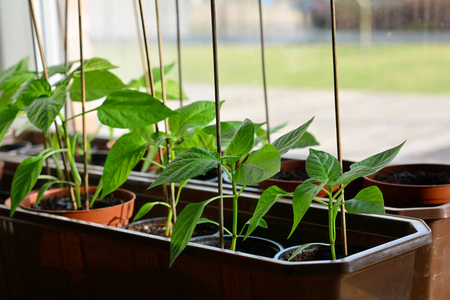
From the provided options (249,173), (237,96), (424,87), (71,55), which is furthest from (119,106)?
(237,96)

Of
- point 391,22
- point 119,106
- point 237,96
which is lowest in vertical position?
point 237,96

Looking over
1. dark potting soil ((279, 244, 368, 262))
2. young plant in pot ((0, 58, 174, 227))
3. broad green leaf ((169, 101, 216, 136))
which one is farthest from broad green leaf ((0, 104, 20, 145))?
dark potting soil ((279, 244, 368, 262))

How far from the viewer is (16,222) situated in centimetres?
87

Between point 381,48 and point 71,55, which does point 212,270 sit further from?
point 381,48

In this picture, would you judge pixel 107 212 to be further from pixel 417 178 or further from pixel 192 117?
pixel 417 178

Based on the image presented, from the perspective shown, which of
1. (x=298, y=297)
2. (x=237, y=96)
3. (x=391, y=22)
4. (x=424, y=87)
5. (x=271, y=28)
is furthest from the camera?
(x=237, y=96)

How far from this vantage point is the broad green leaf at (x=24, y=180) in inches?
31.6

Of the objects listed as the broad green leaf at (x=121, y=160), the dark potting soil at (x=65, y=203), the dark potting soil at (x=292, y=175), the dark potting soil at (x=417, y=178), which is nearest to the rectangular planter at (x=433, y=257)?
the dark potting soil at (x=417, y=178)

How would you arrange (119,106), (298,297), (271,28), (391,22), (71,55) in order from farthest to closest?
(271,28) → (71,55) → (391,22) → (119,106) → (298,297)

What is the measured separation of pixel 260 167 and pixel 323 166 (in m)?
0.07

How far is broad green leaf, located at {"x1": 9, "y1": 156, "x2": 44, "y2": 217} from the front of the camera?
2.63ft

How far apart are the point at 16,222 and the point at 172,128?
268 millimetres

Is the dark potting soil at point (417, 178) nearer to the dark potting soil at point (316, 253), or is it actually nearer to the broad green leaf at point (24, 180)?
the dark potting soil at point (316, 253)

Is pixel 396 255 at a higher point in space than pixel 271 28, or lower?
lower
